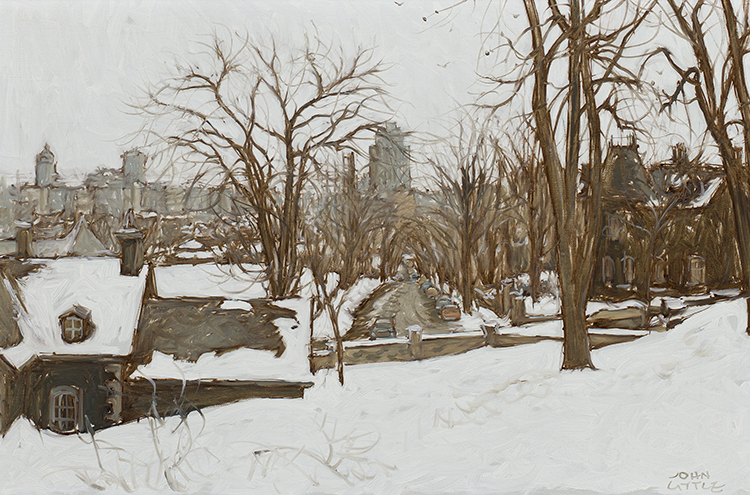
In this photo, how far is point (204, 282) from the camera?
35.0 feet

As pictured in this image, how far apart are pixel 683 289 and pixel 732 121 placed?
16999mm

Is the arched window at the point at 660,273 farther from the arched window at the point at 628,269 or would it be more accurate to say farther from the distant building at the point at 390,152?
the distant building at the point at 390,152

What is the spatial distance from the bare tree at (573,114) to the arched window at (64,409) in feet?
20.2

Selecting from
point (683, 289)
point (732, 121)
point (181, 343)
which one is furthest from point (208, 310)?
point (683, 289)

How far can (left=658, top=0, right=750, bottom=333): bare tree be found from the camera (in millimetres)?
7281

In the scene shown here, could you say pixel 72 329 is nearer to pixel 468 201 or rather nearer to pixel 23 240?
pixel 23 240

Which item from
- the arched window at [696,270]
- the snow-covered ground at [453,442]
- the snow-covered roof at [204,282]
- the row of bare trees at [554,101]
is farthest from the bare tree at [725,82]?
the arched window at [696,270]

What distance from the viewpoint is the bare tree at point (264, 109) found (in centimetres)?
712

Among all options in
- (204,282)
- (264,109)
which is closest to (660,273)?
(204,282)

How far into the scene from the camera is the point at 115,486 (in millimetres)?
5590

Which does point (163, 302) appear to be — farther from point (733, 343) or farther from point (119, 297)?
point (733, 343)

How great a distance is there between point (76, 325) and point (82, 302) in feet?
2.07
